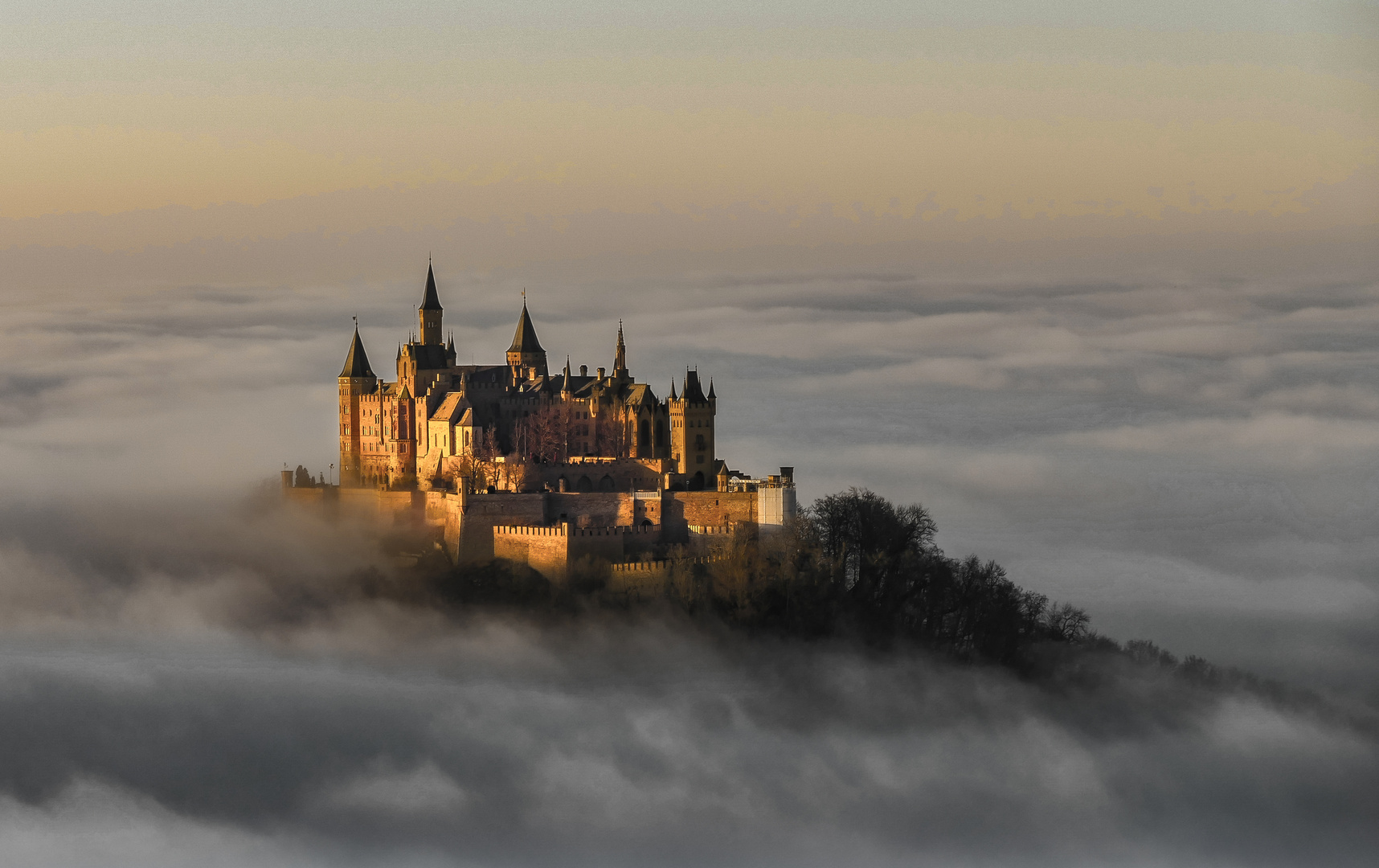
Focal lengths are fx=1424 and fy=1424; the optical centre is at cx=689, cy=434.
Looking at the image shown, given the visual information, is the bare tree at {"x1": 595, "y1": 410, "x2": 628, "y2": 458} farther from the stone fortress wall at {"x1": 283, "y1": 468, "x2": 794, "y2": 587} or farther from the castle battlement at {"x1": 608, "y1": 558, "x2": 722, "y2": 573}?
the castle battlement at {"x1": 608, "y1": 558, "x2": 722, "y2": 573}

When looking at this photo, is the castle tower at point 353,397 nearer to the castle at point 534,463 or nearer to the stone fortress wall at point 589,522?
the castle at point 534,463

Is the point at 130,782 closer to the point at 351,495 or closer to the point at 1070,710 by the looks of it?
the point at 351,495

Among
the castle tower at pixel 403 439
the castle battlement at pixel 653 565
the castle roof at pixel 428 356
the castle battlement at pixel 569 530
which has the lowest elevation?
the castle battlement at pixel 653 565

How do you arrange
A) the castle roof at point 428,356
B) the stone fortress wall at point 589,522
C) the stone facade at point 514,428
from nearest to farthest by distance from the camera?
1. the stone fortress wall at point 589,522
2. the stone facade at point 514,428
3. the castle roof at point 428,356

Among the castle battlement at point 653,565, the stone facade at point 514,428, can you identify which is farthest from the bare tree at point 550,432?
the castle battlement at point 653,565

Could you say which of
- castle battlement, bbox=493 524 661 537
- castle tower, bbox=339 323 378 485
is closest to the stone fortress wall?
castle battlement, bbox=493 524 661 537

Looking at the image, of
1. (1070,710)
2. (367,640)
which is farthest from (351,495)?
(1070,710)
